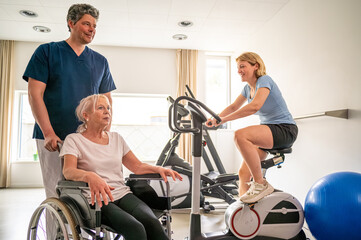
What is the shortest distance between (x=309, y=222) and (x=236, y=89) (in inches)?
147

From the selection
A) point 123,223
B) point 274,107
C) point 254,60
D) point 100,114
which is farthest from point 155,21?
point 123,223

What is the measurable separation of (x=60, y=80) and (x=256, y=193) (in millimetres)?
1474

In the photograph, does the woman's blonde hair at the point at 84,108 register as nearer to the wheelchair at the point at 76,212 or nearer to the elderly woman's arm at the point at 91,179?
the elderly woman's arm at the point at 91,179

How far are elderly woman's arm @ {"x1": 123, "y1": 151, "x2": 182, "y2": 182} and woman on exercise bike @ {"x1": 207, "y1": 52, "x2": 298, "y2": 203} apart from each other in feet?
1.76

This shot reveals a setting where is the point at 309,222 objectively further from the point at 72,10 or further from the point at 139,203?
the point at 72,10

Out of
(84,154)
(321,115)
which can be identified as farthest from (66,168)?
(321,115)

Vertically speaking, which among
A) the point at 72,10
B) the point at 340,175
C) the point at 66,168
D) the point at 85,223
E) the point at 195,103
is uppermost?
the point at 72,10

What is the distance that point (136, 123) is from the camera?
5.65m

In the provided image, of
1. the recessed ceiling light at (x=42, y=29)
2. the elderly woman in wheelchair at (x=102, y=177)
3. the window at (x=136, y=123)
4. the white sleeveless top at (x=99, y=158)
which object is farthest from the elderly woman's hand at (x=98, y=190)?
the window at (x=136, y=123)

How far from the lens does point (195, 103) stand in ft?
5.64

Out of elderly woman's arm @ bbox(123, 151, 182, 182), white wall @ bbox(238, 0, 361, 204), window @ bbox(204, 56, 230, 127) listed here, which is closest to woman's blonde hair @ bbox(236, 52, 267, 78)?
white wall @ bbox(238, 0, 361, 204)

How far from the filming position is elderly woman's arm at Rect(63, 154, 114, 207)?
111 centimetres

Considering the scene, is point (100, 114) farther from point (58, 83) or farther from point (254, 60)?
point (254, 60)

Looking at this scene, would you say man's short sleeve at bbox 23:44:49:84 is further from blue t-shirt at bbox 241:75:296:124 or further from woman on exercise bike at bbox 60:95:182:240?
blue t-shirt at bbox 241:75:296:124
